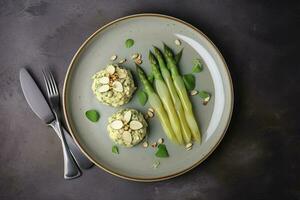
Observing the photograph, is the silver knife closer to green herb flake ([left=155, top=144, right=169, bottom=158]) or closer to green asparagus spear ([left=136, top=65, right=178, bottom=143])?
green herb flake ([left=155, top=144, right=169, bottom=158])

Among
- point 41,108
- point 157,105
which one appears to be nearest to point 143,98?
point 157,105

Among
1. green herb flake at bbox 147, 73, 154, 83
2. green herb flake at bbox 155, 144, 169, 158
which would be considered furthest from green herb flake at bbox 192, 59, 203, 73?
green herb flake at bbox 155, 144, 169, 158

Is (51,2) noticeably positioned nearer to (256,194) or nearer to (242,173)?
(242,173)

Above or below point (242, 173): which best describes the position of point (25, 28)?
above

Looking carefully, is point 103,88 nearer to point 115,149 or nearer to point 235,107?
point 115,149

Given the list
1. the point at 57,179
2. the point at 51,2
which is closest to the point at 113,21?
the point at 51,2

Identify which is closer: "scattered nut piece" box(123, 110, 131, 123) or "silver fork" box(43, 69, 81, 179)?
"scattered nut piece" box(123, 110, 131, 123)
